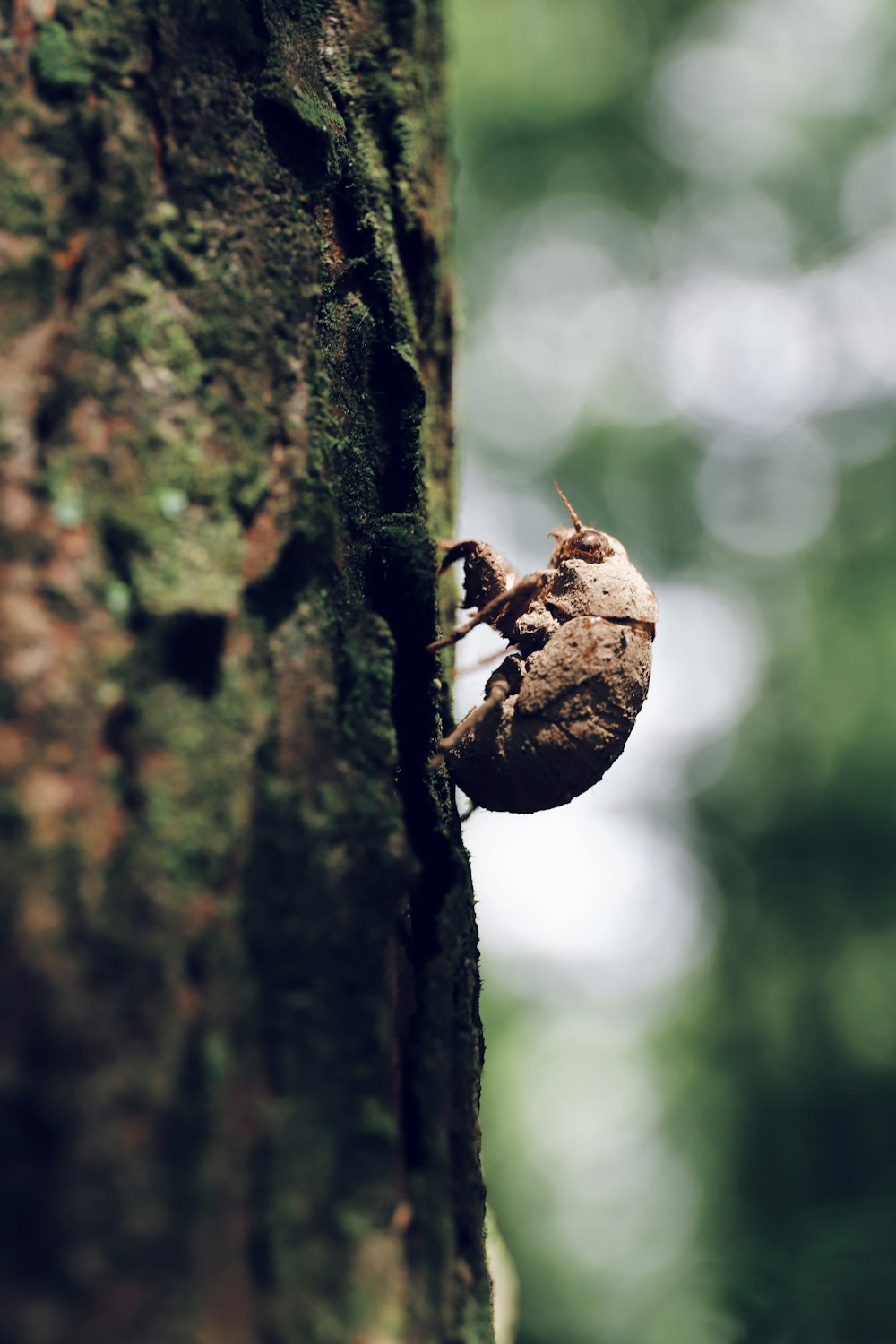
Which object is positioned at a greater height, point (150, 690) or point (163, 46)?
point (163, 46)

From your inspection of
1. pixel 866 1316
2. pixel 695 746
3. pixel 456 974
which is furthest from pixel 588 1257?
pixel 456 974

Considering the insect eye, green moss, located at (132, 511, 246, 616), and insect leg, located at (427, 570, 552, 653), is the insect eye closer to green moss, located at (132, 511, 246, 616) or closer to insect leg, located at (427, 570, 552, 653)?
insect leg, located at (427, 570, 552, 653)

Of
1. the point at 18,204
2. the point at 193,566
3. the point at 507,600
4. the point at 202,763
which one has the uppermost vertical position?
the point at 18,204

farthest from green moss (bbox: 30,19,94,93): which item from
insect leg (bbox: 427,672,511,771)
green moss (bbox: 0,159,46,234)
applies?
insect leg (bbox: 427,672,511,771)

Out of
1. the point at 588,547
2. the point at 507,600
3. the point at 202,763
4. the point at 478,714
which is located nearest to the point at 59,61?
the point at 202,763

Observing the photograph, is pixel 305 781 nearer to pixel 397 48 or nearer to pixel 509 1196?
pixel 397 48

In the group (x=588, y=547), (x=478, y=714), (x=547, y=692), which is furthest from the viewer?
(x=588, y=547)

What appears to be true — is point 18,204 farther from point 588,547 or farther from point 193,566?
point 588,547
